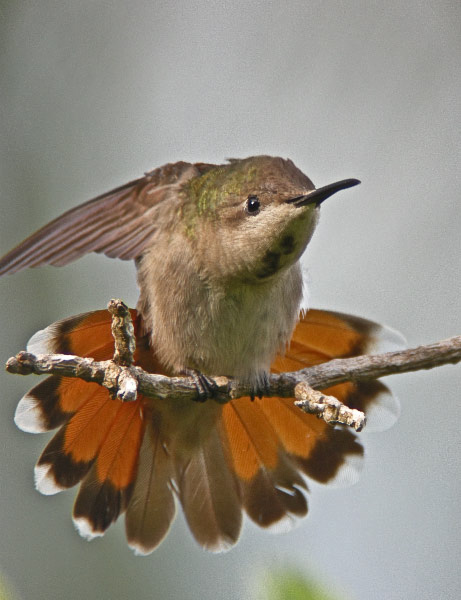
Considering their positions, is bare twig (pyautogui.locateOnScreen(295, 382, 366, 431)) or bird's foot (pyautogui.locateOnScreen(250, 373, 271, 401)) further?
bird's foot (pyautogui.locateOnScreen(250, 373, 271, 401))

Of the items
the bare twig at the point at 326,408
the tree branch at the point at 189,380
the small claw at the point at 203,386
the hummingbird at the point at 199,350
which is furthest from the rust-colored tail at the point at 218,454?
the bare twig at the point at 326,408

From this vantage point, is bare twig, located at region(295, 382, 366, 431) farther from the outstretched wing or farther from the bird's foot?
the outstretched wing

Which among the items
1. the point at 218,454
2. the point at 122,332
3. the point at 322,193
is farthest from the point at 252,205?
the point at 218,454

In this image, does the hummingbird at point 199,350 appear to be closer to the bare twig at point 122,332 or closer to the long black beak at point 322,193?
the long black beak at point 322,193

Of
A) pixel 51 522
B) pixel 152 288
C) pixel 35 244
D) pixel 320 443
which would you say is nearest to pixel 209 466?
pixel 320 443

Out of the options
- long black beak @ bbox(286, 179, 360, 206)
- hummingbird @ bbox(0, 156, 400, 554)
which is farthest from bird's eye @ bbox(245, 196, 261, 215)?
long black beak @ bbox(286, 179, 360, 206)

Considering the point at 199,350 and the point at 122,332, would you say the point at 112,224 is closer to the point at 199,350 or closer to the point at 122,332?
the point at 199,350
